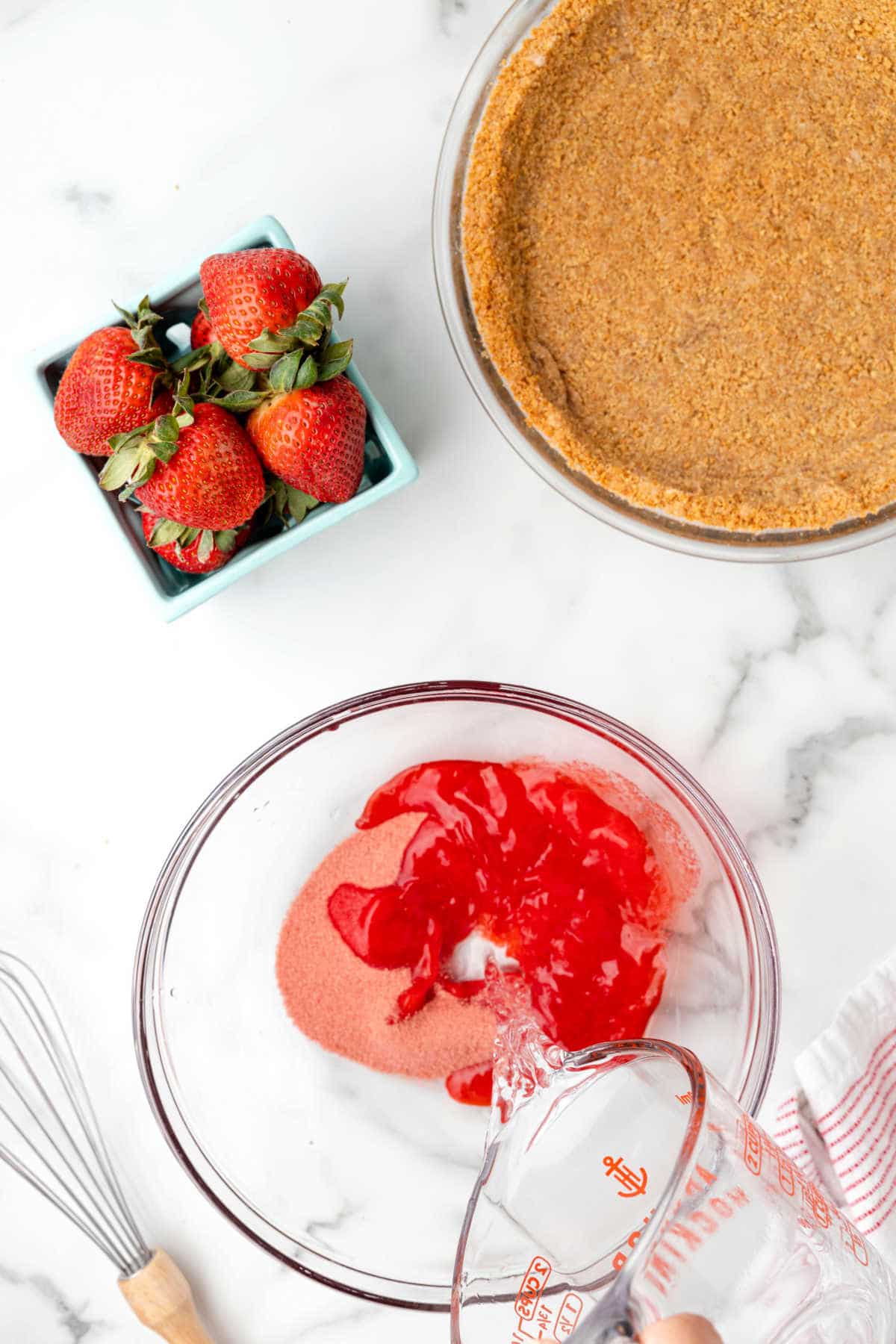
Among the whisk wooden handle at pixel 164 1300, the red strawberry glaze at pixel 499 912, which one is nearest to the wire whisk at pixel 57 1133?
the whisk wooden handle at pixel 164 1300

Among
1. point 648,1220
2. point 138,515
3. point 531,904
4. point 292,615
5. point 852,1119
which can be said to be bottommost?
point 852,1119

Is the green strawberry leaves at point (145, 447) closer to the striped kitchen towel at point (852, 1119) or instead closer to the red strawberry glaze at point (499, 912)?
the red strawberry glaze at point (499, 912)

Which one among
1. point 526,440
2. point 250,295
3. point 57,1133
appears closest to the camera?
point 250,295

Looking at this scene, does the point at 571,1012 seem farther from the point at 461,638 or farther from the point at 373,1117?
the point at 461,638

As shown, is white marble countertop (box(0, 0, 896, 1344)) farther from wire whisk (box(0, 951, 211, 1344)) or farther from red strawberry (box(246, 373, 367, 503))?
red strawberry (box(246, 373, 367, 503))

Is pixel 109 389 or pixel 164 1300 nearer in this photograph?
pixel 109 389

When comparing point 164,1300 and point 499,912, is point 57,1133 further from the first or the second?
point 499,912

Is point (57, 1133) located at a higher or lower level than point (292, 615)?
lower

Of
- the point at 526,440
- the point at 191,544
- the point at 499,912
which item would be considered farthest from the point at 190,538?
the point at 499,912
